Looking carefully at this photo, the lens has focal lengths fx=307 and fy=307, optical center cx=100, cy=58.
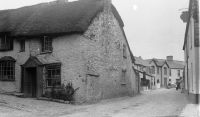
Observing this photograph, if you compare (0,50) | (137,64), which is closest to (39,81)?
(0,50)

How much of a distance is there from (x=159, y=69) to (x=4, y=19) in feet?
175

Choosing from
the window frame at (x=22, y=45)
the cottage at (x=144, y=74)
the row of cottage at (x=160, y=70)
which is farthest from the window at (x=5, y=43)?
the row of cottage at (x=160, y=70)

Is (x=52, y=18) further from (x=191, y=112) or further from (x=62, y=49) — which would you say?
(x=191, y=112)

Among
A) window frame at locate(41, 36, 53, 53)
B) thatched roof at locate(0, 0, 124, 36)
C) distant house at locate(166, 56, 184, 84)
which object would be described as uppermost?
thatched roof at locate(0, 0, 124, 36)

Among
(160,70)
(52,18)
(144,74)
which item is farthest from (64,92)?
(160,70)

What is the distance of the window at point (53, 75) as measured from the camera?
72.6 feet

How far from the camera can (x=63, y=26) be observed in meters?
21.7

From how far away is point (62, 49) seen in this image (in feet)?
72.4

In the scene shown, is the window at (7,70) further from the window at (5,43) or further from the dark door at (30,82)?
the dark door at (30,82)

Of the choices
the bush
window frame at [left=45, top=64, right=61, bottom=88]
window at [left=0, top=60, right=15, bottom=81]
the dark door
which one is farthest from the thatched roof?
the bush

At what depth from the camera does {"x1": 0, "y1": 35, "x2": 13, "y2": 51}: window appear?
2512cm

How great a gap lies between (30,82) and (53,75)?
2639 millimetres

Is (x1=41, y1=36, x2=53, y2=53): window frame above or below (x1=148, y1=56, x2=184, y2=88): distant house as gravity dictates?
above

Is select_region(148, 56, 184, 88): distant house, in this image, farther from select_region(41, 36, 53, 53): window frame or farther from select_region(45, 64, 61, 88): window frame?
select_region(45, 64, 61, 88): window frame
